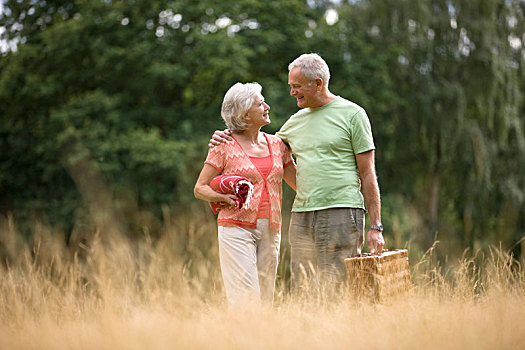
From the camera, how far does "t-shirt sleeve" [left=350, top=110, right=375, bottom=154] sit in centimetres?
349

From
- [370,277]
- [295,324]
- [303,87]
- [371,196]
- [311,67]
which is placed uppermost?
[311,67]

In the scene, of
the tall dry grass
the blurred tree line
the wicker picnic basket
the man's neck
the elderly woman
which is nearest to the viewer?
the tall dry grass

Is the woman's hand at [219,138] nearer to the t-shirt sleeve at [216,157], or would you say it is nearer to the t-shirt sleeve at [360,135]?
the t-shirt sleeve at [216,157]

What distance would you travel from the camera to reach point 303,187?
140 inches

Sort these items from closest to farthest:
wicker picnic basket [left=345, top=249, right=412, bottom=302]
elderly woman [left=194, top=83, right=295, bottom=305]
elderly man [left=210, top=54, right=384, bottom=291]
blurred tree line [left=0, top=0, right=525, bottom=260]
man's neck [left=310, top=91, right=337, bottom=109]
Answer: wicker picnic basket [left=345, top=249, right=412, bottom=302]
elderly woman [left=194, top=83, right=295, bottom=305]
elderly man [left=210, top=54, right=384, bottom=291]
man's neck [left=310, top=91, right=337, bottom=109]
blurred tree line [left=0, top=0, right=525, bottom=260]

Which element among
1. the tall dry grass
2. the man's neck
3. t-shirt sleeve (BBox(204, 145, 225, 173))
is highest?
the man's neck

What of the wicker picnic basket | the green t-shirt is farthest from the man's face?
the wicker picnic basket

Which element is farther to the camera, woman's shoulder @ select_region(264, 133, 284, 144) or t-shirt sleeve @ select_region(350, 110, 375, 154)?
woman's shoulder @ select_region(264, 133, 284, 144)

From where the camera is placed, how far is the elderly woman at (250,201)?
3365 mm

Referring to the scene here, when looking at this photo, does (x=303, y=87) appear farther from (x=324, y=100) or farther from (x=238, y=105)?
(x=238, y=105)

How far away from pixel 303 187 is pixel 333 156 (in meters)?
0.24

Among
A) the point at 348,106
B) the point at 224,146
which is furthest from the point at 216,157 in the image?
the point at 348,106

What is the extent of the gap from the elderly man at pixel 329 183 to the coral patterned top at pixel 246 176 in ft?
0.29

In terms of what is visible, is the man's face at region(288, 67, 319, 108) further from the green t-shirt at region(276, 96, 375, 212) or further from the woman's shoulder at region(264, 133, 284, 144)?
the woman's shoulder at region(264, 133, 284, 144)
